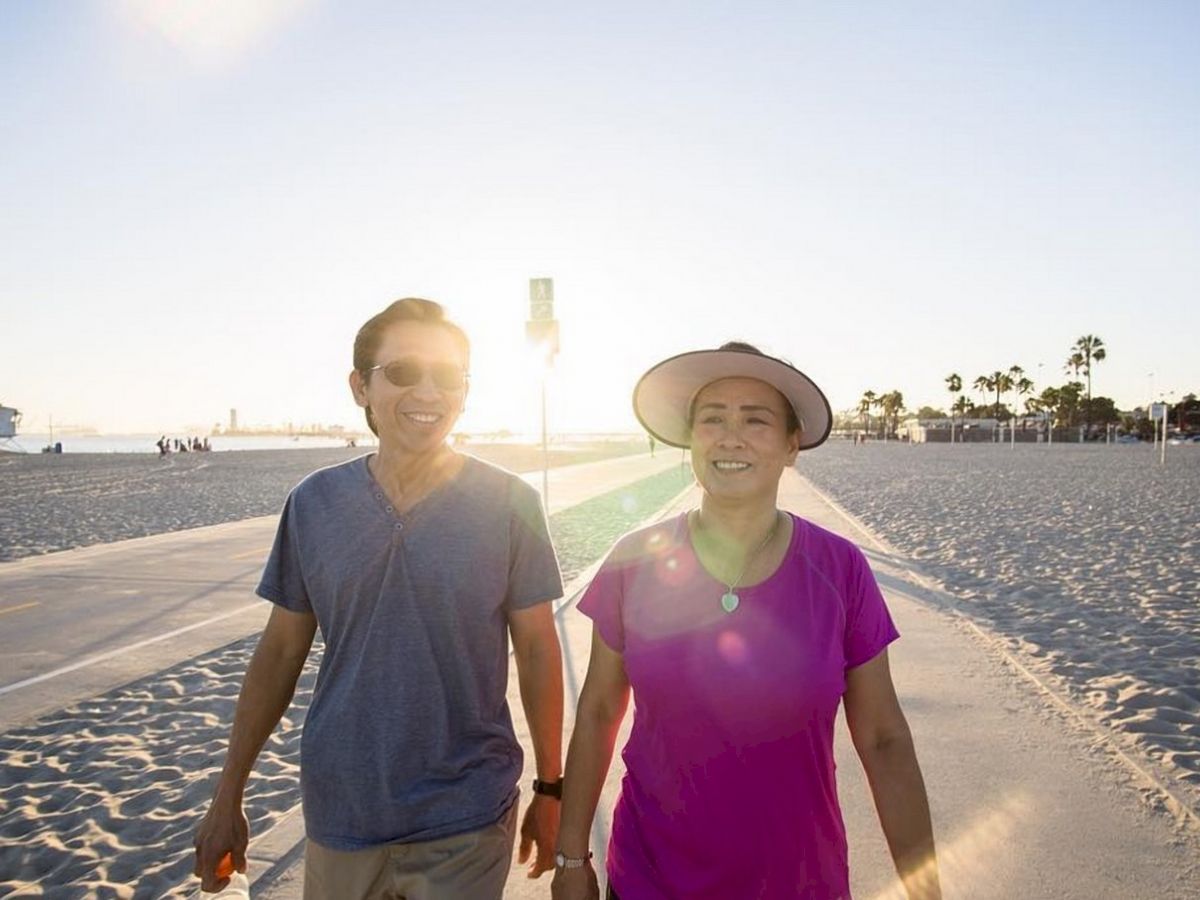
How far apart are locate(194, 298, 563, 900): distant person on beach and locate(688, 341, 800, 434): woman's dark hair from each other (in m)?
0.52

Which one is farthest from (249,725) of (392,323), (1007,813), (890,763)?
(1007,813)

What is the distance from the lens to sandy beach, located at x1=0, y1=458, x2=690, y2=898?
3592 millimetres

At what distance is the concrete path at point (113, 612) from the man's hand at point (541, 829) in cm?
486

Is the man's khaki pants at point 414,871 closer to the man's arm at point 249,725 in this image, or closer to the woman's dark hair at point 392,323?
the man's arm at point 249,725

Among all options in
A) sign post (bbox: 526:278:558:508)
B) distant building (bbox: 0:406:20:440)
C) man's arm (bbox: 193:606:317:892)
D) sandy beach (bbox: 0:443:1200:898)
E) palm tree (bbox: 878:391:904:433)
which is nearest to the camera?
man's arm (bbox: 193:606:317:892)

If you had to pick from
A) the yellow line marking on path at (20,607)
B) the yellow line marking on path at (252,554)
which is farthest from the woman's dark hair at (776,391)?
the yellow line marking on path at (252,554)

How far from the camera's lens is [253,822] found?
3.98 metres

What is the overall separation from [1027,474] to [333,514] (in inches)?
1432

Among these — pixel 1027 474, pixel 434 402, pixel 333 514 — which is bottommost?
pixel 1027 474

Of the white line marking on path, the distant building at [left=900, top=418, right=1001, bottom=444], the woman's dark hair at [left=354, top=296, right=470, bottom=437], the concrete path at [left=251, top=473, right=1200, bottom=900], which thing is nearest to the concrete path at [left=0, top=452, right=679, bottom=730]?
the white line marking on path

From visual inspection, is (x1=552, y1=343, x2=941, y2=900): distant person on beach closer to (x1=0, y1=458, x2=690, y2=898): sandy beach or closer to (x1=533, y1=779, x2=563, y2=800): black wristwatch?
(x1=533, y1=779, x2=563, y2=800): black wristwatch

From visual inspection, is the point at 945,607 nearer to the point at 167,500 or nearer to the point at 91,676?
the point at 91,676

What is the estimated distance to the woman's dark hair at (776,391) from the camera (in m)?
2.16

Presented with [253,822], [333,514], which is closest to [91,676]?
[253,822]
